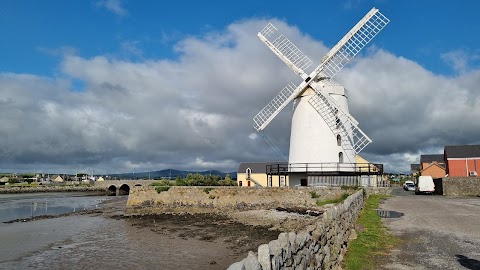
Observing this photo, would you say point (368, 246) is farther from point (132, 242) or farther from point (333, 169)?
point (333, 169)

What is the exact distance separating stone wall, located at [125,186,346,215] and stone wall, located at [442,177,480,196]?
1502 centimetres

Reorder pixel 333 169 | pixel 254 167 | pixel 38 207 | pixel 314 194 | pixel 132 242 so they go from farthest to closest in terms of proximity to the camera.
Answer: pixel 254 167
pixel 38 207
pixel 314 194
pixel 333 169
pixel 132 242

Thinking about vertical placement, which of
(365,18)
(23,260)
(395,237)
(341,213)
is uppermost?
(365,18)

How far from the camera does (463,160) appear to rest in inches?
2291

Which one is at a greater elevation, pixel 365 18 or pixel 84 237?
pixel 365 18

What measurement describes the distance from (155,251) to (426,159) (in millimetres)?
87773

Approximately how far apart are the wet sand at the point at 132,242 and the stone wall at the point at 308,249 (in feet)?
24.4

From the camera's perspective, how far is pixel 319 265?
6965 mm

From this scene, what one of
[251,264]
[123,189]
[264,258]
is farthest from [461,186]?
[123,189]

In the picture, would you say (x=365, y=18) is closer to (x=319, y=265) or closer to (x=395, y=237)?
(x=395, y=237)

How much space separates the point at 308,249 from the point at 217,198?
2721 cm

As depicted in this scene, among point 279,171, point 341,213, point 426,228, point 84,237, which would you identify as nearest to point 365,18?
point 279,171

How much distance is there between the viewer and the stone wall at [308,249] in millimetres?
4293

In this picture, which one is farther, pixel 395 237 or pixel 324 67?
pixel 324 67
